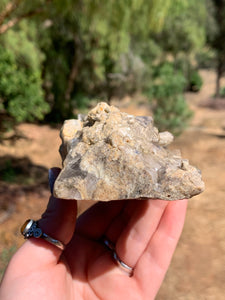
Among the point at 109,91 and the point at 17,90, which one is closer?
the point at 17,90

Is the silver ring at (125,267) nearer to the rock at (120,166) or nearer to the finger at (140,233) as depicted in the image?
the finger at (140,233)

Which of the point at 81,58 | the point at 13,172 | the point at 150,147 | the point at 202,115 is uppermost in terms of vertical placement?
the point at 150,147

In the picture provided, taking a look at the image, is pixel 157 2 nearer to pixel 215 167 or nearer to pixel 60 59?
pixel 215 167

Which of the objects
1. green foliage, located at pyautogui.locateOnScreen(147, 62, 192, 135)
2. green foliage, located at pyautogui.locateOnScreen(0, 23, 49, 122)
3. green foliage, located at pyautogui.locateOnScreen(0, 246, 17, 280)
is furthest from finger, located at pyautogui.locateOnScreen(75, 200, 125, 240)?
green foliage, located at pyautogui.locateOnScreen(147, 62, 192, 135)

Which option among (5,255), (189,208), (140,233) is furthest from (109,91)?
(140,233)

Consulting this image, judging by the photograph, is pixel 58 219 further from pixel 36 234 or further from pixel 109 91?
pixel 109 91

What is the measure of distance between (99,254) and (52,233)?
0.62 meters

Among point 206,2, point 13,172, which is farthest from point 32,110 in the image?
point 206,2

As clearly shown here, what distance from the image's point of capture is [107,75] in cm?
1161

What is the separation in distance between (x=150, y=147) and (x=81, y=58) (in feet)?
32.3

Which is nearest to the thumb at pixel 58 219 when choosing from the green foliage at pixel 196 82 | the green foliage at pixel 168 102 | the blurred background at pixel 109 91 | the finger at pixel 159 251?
the finger at pixel 159 251

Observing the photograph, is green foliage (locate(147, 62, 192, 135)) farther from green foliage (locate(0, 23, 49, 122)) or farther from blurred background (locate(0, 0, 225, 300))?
green foliage (locate(0, 23, 49, 122))

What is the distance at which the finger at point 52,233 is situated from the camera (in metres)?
1.74

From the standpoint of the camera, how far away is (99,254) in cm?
224
